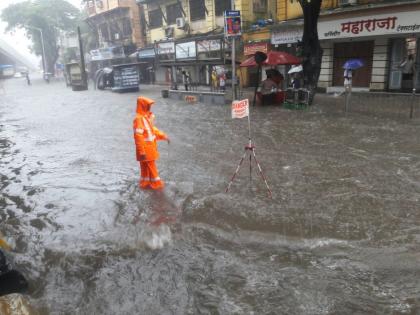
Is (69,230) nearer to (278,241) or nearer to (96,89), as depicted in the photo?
(278,241)

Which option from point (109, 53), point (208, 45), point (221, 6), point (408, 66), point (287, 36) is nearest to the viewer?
point (408, 66)

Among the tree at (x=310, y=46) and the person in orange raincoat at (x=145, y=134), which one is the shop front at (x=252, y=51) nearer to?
the tree at (x=310, y=46)

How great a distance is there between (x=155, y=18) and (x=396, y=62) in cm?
2311

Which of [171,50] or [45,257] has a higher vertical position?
[171,50]

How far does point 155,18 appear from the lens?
115ft

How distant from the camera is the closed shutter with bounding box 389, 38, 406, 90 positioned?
17.8m

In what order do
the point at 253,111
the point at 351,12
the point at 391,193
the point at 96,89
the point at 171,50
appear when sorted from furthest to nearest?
1. the point at 96,89
2. the point at 171,50
3. the point at 351,12
4. the point at 253,111
5. the point at 391,193

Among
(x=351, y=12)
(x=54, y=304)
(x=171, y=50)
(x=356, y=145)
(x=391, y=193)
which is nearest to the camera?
(x=54, y=304)

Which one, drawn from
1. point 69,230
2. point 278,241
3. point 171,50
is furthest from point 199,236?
point 171,50

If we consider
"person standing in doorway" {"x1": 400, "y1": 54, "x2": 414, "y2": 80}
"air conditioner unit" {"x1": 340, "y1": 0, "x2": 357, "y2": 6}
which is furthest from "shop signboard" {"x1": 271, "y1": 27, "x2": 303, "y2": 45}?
"person standing in doorway" {"x1": 400, "y1": 54, "x2": 414, "y2": 80}

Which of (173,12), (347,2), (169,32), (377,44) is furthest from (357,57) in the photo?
(173,12)

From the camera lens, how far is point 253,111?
16.0m

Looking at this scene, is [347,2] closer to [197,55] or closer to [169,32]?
[197,55]

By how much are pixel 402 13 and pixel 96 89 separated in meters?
25.2
